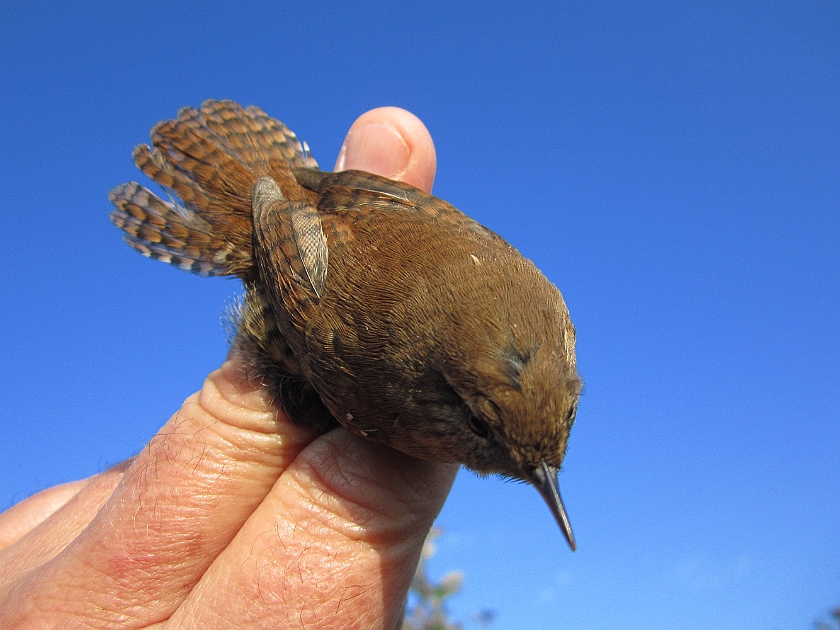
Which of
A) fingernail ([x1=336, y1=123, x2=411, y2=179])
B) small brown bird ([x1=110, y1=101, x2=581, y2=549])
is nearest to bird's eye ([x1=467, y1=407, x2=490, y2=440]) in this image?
small brown bird ([x1=110, y1=101, x2=581, y2=549])

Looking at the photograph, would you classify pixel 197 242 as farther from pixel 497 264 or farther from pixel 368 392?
pixel 497 264

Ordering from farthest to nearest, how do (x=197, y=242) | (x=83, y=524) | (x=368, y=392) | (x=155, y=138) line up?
(x=155, y=138) < (x=197, y=242) < (x=83, y=524) < (x=368, y=392)

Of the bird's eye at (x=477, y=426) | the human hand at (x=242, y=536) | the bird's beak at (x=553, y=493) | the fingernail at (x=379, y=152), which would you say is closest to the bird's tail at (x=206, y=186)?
the fingernail at (x=379, y=152)

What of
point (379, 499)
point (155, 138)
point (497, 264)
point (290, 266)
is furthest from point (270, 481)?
point (155, 138)

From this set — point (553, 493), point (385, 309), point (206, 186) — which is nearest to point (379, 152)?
point (206, 186)

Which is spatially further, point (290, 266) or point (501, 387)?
point (290, 266)

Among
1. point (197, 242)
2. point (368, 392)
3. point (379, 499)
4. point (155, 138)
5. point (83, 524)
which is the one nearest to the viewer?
point (368, 392)
